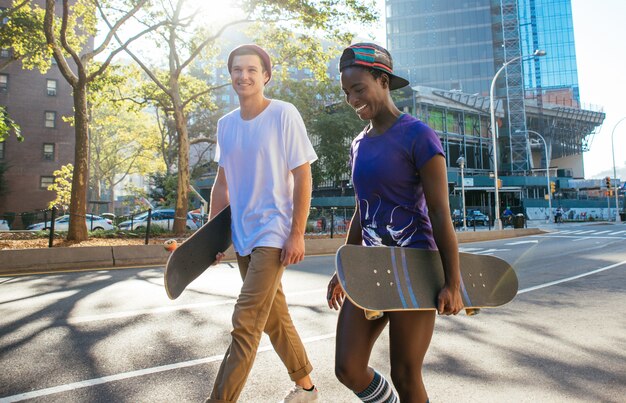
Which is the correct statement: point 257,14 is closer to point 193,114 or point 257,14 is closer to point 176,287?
point 176,287

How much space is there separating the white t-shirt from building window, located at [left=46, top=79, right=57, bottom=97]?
45.0 metres

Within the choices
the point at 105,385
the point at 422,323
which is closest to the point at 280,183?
the point at 422,323

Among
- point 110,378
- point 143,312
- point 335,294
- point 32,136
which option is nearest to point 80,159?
point 143,312

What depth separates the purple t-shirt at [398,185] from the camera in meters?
2.02

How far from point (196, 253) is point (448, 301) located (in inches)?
58.9

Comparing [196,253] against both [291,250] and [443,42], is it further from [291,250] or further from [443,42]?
[443,42]

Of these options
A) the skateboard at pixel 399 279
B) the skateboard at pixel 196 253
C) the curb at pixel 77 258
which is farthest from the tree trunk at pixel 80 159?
the skateboard at pixel 399 279

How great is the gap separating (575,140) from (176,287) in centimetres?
8962

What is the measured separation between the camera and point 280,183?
103 inches

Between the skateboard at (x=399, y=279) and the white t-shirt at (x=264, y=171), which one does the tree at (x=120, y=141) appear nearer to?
the white t-shirt at (x=264, y=171)

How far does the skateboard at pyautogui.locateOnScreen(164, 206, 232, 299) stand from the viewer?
8.54 ft

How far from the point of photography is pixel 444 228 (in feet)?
6.41

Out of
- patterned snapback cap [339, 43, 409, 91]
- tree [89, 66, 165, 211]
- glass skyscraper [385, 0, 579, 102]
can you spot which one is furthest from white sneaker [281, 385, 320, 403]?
glass skyscraper [385, 0, 579, 102]

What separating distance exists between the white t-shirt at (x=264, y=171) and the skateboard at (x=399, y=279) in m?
0.74
